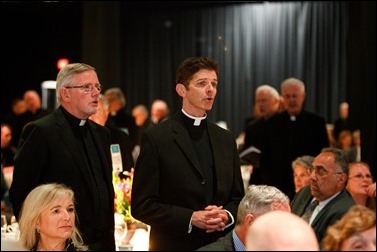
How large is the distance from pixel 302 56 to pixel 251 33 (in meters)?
0.93

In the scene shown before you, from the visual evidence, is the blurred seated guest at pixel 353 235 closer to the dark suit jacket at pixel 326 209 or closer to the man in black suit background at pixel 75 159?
the dark suit jacket at pixel 326 209

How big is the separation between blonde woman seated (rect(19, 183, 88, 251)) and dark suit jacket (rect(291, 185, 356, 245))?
126 centimetres

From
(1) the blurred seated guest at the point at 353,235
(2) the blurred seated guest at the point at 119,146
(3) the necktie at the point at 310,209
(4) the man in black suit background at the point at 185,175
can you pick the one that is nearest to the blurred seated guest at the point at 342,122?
(2) the blurred seated guest at the point at 119,146

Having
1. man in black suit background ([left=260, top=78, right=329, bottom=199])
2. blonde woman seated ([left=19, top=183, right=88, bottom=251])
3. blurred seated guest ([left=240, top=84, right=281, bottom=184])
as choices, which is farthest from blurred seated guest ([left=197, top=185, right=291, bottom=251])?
man in black suit background ([left=260, top=78, right=329, bottom=199])

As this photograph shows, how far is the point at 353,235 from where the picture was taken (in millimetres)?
3033

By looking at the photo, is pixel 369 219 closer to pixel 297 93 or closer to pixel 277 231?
pixel 277 231

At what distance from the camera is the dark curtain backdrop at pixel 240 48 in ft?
46.3

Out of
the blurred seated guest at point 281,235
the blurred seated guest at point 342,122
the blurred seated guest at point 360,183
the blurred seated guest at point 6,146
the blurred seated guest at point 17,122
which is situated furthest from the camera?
the blurred seated guest at point 342,122

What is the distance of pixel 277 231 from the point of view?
254cm

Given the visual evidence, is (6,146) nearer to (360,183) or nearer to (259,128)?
(259,128)

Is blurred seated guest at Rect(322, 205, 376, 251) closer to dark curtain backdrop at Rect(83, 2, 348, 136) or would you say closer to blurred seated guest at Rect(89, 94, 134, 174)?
blurred seated guest at Rect(89, 94, 134, 174)

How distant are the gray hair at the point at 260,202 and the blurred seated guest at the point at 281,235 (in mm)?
1357

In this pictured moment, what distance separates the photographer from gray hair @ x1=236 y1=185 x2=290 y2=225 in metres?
3.96

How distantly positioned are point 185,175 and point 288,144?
122 inches
